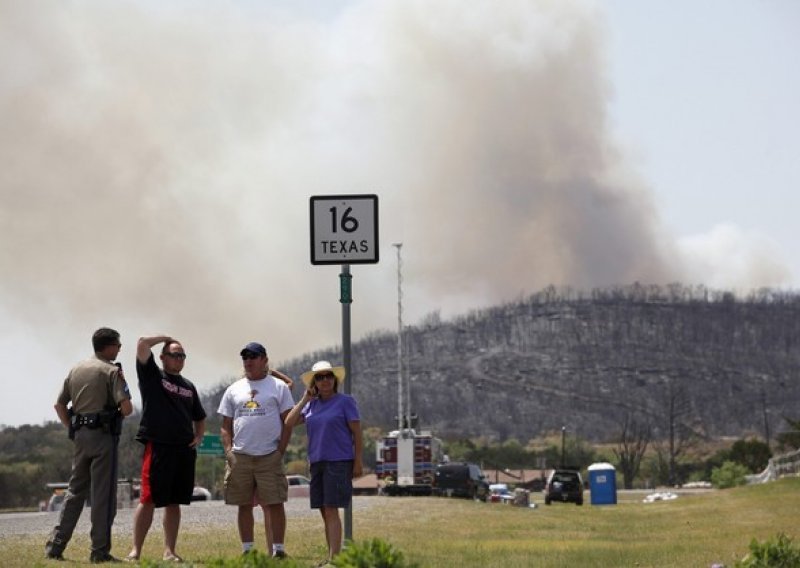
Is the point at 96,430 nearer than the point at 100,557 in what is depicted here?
No

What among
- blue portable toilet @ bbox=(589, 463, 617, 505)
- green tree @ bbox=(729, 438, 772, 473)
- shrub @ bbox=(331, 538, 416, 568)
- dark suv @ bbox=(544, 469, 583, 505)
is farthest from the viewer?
green tree @ bbox=(729, 438, 772, 473)

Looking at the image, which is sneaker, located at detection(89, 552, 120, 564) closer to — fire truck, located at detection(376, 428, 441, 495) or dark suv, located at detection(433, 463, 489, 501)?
dark suv, located at detection(433, 463, 489, 501)

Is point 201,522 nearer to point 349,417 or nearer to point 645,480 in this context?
point 349,417

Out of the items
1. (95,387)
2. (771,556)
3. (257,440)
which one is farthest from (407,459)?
(771,556)

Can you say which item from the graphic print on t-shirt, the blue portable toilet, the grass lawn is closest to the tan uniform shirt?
the graphic print on t-shirt

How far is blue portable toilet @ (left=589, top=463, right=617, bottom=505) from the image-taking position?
72.2m

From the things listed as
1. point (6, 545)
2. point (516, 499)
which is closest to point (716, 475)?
point (516, 499)

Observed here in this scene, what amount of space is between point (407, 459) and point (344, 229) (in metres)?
61.2

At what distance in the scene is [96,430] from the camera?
50.1ft

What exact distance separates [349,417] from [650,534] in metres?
13.3

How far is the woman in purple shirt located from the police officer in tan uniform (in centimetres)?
171

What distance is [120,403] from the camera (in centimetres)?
1516

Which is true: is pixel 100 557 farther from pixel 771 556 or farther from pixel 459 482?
pixel 459 482

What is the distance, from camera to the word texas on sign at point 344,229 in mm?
14805
